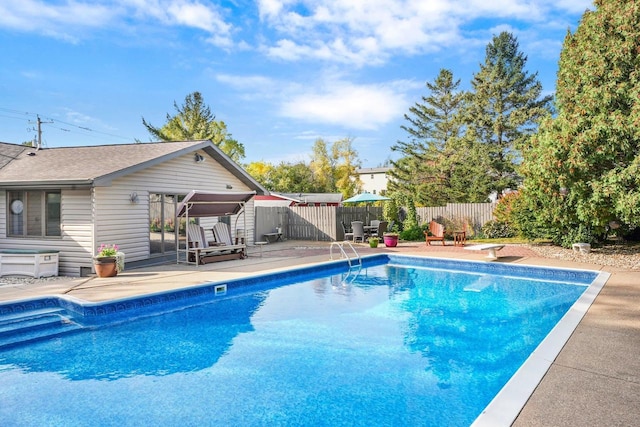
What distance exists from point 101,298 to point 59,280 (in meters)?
3.01

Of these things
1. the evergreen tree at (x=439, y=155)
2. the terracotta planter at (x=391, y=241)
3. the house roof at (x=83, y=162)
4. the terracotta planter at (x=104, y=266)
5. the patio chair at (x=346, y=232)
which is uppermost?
the evergreen tree at (x=439, y=155)

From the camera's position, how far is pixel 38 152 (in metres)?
13.6

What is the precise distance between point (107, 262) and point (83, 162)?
3.75 metres

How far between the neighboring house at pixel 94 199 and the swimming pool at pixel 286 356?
3.44 m

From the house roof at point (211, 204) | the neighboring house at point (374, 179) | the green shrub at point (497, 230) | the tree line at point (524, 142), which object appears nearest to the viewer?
the tree line at point (524, 142)

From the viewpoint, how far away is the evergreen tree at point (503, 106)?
26703 millimetres

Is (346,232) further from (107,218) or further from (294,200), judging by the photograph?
(107,218)

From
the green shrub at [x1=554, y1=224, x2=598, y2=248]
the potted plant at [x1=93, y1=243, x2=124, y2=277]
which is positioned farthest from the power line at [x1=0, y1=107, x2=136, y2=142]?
the green shrub at [x1=554, y1=224, x2=598, y2=248]

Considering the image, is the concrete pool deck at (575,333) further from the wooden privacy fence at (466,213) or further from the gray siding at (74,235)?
the wooden privacy fence at (466,213)

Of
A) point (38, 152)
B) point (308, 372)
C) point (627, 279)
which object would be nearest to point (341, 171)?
point (38, 152)

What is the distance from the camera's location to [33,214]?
35.1 feet

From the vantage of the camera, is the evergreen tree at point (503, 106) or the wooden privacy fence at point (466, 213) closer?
the wooden privacy fence at point (466, 213)

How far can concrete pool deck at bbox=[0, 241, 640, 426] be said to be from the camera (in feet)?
10.6

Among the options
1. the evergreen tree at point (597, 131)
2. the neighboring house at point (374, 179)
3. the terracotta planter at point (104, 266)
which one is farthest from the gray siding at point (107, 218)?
the neighboring house at point (374, 179)
